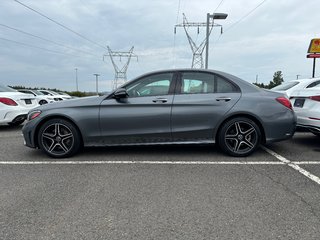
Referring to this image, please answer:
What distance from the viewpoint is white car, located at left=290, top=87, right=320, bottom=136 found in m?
4.76

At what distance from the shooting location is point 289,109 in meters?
4.43

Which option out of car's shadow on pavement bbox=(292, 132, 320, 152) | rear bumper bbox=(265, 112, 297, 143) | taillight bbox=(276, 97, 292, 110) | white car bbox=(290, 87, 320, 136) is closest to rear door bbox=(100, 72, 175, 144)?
rear bumper bbox=(265, 112, 297, 143)

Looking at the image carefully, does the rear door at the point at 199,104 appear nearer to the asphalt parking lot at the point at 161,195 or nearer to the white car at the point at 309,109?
the asphalt parking lot at the point at 161,195

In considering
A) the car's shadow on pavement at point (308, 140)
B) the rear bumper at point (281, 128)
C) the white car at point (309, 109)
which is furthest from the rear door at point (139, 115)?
the car's shadow on pavement at point (308, 140)

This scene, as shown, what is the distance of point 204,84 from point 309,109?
2.14 metres

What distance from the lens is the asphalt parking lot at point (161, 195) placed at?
233 centimetres

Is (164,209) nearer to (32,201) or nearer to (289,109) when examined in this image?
(32,201)

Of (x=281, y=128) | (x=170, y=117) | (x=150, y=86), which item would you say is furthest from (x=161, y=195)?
(x=281, y=128)

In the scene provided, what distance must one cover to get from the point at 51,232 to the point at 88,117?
2.35 meters

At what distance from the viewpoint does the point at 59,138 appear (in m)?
4.48

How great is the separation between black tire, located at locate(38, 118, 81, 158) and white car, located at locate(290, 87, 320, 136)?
423cm

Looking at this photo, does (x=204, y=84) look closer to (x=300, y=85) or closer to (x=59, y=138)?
(x=59, y=138)

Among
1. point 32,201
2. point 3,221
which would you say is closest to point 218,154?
point 32,201

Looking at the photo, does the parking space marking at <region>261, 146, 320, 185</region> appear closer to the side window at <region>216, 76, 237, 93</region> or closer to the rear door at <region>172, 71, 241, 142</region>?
the rear door at <region>172, 71, 241, 142</region>
